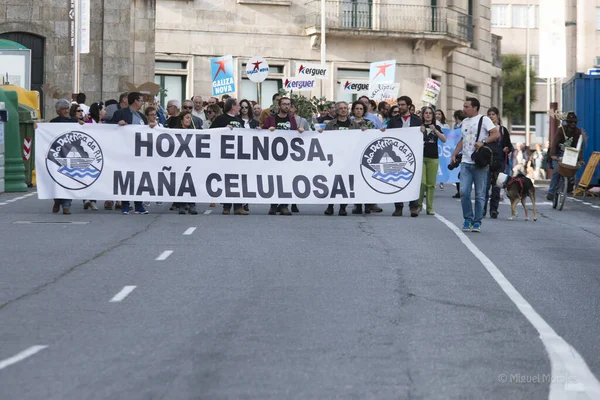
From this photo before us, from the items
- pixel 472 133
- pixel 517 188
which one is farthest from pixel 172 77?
pixel 472 133

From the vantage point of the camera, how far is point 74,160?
70.8ft

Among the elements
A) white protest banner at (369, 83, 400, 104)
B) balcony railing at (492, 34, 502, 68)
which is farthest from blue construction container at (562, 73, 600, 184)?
balcony railing at (492, 34, 502, 68)

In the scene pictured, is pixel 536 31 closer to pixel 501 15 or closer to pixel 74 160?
pixel 501 15

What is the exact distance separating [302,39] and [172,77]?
17.5 feet

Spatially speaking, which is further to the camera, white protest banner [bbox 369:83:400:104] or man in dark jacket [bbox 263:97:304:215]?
white protest banner [bbox 369:83:400:104]

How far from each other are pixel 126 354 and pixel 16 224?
431 inches

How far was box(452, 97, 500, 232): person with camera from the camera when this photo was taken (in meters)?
18.9

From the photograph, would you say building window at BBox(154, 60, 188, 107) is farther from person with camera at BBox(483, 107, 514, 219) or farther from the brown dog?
the brown dog

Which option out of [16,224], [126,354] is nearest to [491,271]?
[126,354]

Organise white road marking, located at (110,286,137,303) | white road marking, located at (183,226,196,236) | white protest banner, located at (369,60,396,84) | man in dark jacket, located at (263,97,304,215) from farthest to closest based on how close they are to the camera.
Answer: white protest banner, located at (369,60,396,84) → man in dark jacket, located at (263,97,304,215) → white road marking, located at (183,226,196,236) → white road marking, located at (110,286,137,303)

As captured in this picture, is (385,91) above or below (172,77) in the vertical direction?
below

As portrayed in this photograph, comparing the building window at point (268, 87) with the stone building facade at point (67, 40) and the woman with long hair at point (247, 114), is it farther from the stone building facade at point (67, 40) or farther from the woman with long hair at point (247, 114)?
the woman with long hair at point (247, 114)

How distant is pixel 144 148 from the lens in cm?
2175

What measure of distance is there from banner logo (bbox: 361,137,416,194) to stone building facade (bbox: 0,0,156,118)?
69.1ft
